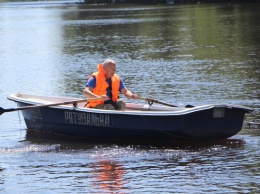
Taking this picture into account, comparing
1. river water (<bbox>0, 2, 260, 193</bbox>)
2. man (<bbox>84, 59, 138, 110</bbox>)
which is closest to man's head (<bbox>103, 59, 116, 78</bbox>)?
man (<bbox>84, 59, 138, 110</bbox>)

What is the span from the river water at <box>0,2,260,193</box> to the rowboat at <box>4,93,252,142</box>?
228mm

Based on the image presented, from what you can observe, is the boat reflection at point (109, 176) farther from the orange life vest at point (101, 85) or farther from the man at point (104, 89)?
the orange life vest at point (101, 85)

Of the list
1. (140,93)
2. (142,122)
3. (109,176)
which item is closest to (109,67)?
(142,122)

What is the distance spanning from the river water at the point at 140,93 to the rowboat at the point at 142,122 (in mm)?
228

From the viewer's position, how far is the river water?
1263cm

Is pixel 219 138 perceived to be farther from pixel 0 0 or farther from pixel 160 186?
pixel 0 0

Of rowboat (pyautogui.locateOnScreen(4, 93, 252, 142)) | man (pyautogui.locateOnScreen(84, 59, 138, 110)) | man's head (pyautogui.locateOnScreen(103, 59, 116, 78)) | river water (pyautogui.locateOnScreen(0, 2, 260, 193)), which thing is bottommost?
river water (pyautogui.locateOnScreen(0, 2, 260, 193))

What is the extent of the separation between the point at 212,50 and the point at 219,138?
70.8 ft

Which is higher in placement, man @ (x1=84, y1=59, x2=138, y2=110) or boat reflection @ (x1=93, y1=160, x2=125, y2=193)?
man @ (x1=84, y1=59, x2=138, y2=110)

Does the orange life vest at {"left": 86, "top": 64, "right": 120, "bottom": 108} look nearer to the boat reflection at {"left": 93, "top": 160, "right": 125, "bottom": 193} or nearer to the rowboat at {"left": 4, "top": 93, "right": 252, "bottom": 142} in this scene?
the rowboat at {"left": 4, "top": 93, "right": 252, "bottom": 142}

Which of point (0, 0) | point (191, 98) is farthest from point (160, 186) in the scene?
point (0, 0)

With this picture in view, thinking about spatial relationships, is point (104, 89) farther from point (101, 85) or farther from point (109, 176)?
point (109, 176)

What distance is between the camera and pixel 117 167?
13.5 meters

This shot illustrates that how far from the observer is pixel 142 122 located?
14914mm
